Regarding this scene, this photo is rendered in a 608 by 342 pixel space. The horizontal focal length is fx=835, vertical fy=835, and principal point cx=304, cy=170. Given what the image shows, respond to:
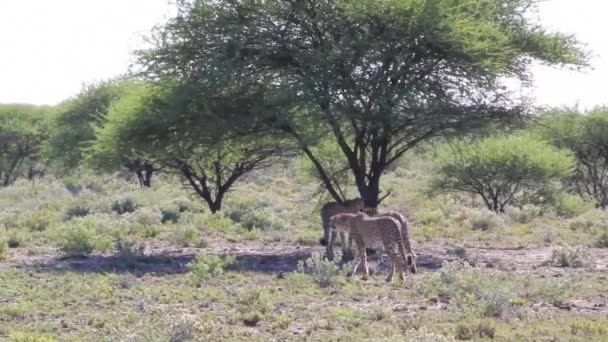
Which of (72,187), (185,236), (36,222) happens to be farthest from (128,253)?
(72,187)

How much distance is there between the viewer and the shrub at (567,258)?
54.2 ft

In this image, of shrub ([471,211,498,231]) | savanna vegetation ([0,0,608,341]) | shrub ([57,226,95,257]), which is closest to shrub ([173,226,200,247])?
savanna vegetation ([0,0,608,341])

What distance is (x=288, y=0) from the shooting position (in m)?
18.1

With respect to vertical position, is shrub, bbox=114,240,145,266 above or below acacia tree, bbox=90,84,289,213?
below

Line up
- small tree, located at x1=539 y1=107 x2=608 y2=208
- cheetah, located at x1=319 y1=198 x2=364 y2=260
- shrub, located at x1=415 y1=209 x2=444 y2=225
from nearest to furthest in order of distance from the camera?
1. cheetah, located at x1=319 y1=198 x2=364 y2=260
2. shrub, located at x1=415 y1=209 x2=444 y2=225
3. small tree, located at x1=539 y1=107 x2=608 y2=208

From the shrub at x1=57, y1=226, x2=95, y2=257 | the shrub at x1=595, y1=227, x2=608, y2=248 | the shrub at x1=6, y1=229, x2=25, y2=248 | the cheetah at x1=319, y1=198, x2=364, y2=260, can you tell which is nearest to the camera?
the cheetah at x1=319, y1=198, x2=364, y2=260

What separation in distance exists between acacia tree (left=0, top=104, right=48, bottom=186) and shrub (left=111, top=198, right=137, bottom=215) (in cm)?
2505

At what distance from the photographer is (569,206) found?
108 feet

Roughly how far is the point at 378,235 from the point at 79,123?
31.5 metres

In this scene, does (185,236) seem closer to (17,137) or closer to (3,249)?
(3,249)

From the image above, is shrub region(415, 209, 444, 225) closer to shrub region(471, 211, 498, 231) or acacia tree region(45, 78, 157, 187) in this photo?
shrub region(471, 211, 498, 231)

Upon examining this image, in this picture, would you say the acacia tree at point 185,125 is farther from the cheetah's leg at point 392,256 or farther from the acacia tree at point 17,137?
the acacia tree at point 17,137

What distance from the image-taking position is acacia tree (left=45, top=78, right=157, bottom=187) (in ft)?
133

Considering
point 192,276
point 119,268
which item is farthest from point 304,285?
point 119,268
